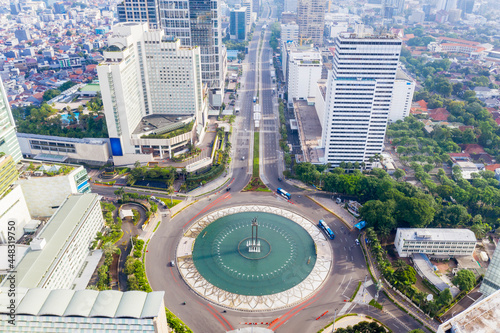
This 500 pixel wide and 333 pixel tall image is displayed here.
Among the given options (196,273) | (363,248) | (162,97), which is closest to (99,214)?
(196,273)

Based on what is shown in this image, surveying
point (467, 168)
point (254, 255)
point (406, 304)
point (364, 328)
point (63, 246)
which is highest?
point (63, 246)

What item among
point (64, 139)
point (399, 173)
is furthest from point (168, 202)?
point (399, 173)

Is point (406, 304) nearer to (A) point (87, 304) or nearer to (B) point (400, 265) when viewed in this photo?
(B) point (400, 265)

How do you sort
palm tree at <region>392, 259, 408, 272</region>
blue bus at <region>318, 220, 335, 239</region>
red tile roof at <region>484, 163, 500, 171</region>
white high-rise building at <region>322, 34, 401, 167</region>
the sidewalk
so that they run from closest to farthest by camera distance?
the sidewalk, palm tree at <region>392, 259, 408, 272</region>, blue bus at <region>318, 220, 335, 239</region>, white high-rise building at <region>322, 34, 401, 167</region>, red tile roof at <region>484, 163, 500, 171</region>

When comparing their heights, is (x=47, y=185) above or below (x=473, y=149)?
above

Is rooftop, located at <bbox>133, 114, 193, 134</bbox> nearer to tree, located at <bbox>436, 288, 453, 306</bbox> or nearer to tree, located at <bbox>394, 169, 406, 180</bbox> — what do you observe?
tree, located at <bbox>394, 169, 406, 180</bbox>

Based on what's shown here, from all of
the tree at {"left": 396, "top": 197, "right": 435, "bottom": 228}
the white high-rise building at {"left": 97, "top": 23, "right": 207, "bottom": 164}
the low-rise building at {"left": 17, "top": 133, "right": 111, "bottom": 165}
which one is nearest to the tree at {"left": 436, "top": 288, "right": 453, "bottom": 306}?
the tree at {"left": 396, "top": 197, "right": 435, "bottom": 228}

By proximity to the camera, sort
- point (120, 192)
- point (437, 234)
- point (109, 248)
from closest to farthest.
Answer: point (109, 248) < point (437, 234) < point (120, 192)
